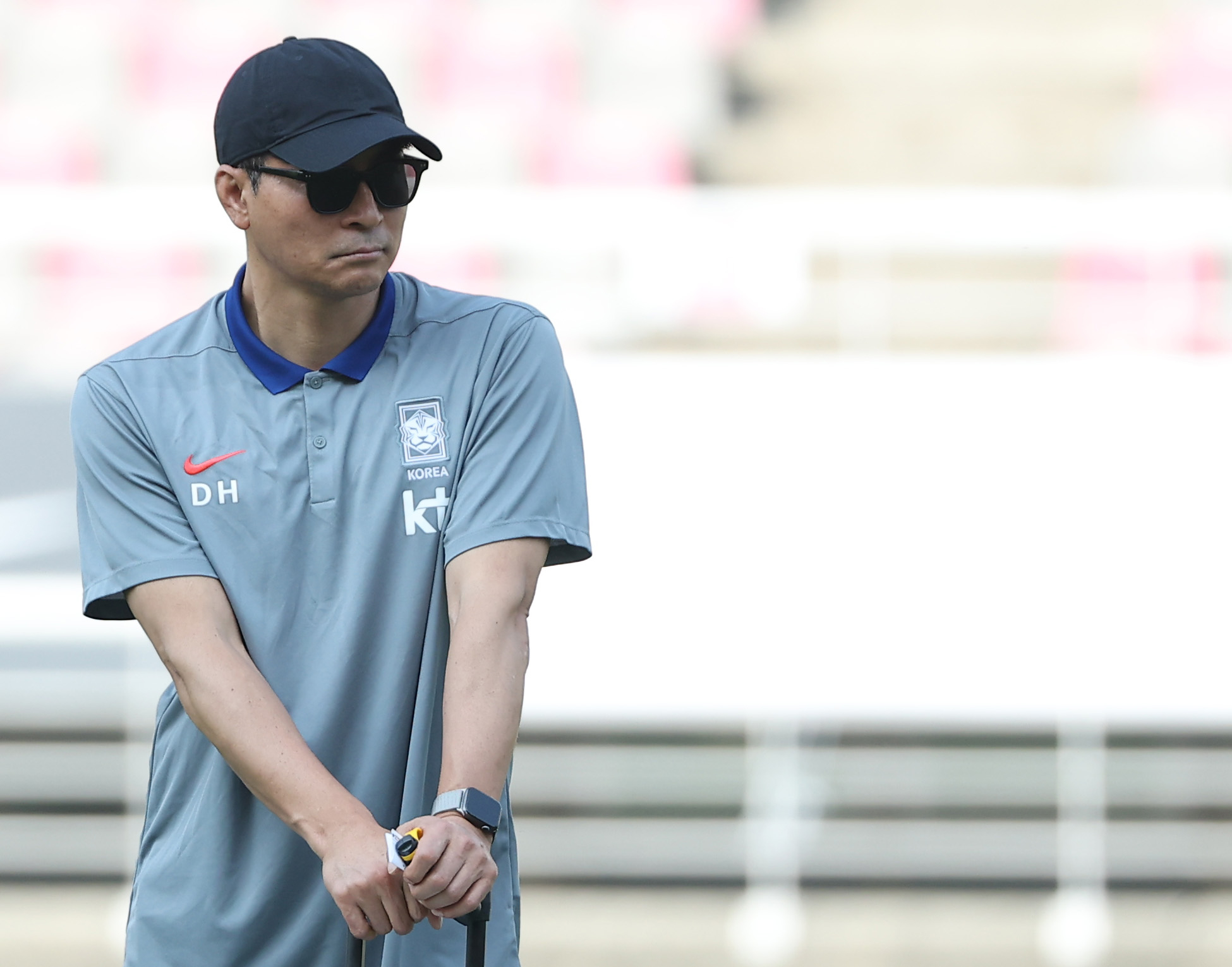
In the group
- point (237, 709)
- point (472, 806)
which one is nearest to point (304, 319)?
point (237, 709)

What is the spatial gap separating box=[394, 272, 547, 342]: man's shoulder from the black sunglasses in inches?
5.5

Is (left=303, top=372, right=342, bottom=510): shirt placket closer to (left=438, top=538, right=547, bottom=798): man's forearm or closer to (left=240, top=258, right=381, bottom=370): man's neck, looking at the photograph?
(left=240, top=258, right=381, bottom=370): man's neck

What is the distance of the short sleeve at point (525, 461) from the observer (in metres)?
1.74

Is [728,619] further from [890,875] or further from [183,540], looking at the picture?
[183,540]

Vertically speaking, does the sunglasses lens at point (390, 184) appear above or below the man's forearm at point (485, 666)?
above

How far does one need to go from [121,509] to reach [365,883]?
19.0 inches

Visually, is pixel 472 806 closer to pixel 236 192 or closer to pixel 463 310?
pixel 463 310

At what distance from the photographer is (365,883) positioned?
1.59m

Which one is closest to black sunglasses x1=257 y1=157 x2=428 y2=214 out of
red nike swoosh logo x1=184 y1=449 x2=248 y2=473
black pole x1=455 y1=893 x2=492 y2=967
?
red nike swoosh logo x1=184 y1=449 x2=248 y2=473

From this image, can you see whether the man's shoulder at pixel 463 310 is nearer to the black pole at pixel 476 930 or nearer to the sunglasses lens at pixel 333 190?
the sunglasses lens at pixel 333 190

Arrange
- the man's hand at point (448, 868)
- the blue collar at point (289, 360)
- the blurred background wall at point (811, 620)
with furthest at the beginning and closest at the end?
the blurred background wall at point (811, 620)
the blue collar at point (289, 360)
the man's hand at point (448, 868)

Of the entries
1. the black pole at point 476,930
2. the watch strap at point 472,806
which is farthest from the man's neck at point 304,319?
the black pole at point 476,930

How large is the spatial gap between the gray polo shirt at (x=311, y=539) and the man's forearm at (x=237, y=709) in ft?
0.09

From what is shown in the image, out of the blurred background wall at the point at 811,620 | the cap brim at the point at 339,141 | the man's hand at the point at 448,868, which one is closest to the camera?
the man's hand at the point at 448,868
